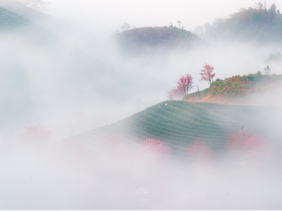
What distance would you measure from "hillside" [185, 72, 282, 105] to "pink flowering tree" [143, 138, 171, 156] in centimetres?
1056

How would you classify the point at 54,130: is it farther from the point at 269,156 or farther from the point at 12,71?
the point at 269,156

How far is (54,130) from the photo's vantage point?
165 feet

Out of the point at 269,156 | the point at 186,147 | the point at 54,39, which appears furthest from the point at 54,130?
the point at 54,39

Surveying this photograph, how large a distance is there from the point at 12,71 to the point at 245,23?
117 meters

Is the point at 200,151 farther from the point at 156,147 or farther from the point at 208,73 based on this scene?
the point at 208,73

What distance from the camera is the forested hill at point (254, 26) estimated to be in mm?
105938

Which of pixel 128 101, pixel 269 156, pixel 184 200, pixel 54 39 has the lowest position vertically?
pixel 184 200

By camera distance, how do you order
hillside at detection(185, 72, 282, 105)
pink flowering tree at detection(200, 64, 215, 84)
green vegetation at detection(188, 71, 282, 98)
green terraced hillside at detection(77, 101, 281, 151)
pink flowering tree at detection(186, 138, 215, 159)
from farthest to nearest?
pink flowering tree at detection(200, 64, 215, 84) → green vegetation at detection(188, 71, 282, 98) → hillside at detection(185, 72, 282, 105) → green terraced hillside at detection(77, 101, 281, 151) → pink flowering tree at detection(186, 138, 215, 159)

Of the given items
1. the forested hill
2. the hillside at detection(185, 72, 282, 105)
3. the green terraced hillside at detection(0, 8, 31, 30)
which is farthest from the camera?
the forested hill

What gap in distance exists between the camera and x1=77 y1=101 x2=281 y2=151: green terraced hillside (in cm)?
2488

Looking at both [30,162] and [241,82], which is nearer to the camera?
[30,162]

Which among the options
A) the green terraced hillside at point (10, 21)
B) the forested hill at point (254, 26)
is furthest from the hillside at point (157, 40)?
the green terraced hillside at point (10, 21)

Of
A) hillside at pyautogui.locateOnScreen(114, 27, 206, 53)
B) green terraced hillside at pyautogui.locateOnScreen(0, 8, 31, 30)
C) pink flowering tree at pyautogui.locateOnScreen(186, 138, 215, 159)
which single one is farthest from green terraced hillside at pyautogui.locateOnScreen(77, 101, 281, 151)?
green terraced hillside at pyautogui.locateOnScreen(0, 8, 31, 30)

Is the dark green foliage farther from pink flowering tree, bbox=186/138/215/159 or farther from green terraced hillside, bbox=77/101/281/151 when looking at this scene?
pink flowering tree, bbox=186/138/215/159
